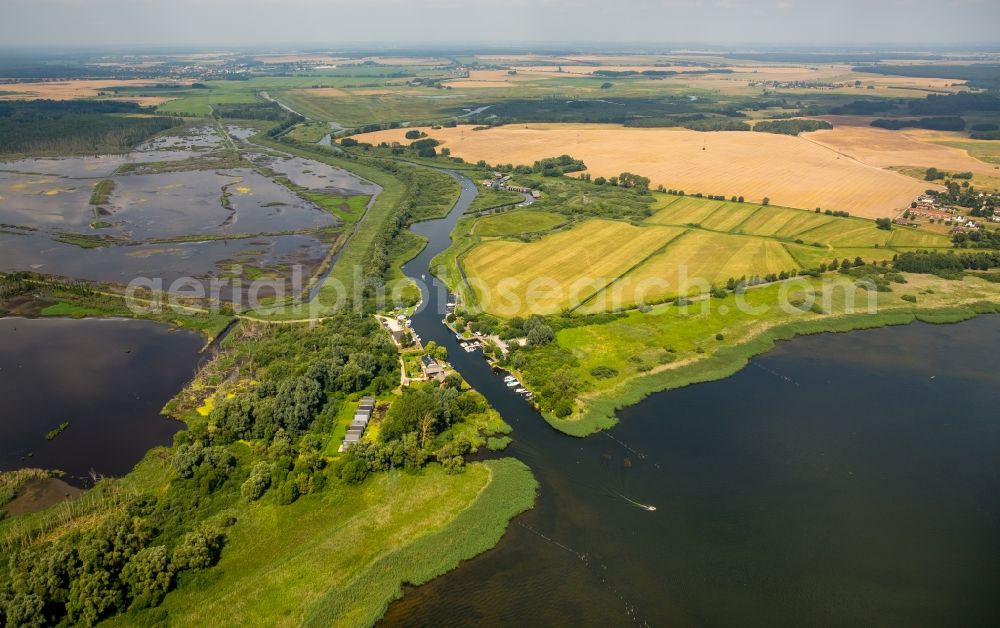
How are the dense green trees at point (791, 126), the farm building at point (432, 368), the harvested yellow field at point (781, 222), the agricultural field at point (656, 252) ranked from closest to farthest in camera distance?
the farm building at point (432, 368) < the agricultural field at point (656, 252) < the harvested yellow field at point (781, 222) < the dense green trees at point (791, 126)

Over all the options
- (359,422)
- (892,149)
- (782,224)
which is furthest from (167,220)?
(892,149)

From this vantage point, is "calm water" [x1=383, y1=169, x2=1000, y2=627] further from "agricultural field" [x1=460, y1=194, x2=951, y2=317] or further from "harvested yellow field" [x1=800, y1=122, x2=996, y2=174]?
"harvested yellow field" [x1=800, y1=122, x2=996, y2=174]

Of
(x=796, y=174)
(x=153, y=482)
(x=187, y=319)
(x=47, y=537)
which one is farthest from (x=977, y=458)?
(x=796, y=174)

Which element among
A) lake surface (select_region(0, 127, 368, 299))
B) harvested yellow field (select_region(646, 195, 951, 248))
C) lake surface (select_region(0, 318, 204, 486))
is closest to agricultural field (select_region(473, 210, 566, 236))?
harvested yellow field (select_region(646, 195, 951, 248))

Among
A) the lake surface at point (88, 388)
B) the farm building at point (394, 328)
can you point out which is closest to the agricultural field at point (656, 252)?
the farm building at point (394, 328)

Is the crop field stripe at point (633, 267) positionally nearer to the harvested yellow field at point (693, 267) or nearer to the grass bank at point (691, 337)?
the harvested yellow field at point (693, 267)

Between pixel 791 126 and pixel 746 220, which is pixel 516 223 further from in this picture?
pixel 791 126
